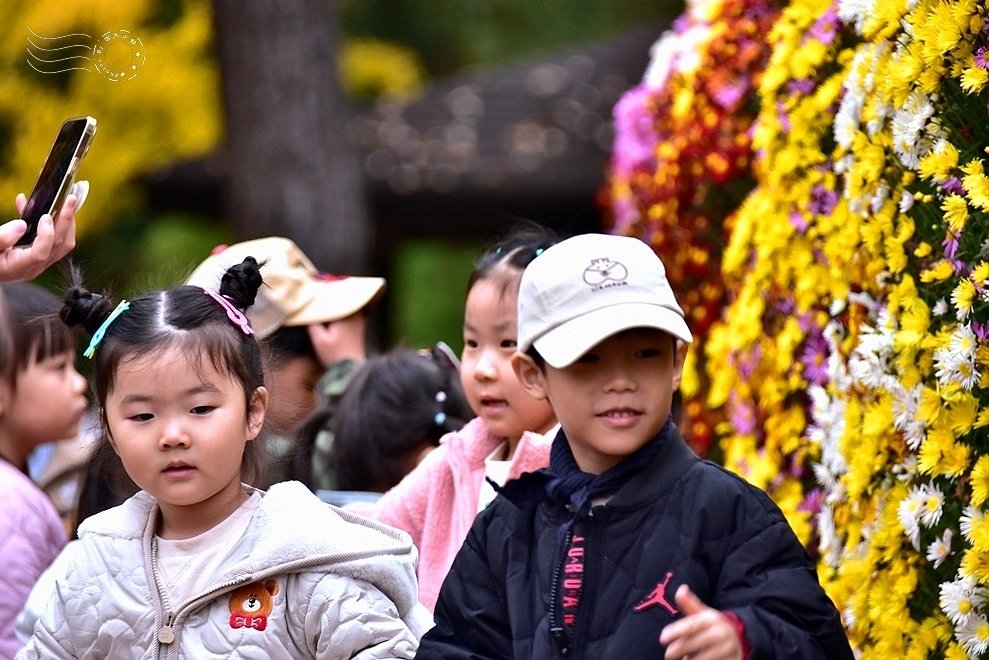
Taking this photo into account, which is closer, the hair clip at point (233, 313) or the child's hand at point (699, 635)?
the child's hand at point (699, 635)

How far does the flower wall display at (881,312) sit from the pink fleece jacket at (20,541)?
193 centimetres

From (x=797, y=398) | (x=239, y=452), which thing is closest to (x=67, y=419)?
(x=239, y=452)

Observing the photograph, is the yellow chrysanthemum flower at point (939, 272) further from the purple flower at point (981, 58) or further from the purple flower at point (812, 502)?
the purple flower at point (812, 502)

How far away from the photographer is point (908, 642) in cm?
305

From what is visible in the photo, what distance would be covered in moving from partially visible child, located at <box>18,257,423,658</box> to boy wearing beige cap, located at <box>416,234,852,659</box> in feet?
0.68

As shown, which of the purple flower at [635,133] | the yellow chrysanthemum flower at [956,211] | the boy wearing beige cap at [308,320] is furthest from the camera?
the purple flower at [635,133]

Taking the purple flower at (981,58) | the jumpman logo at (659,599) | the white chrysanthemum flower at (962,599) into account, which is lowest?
the white chrysanthemum flower at (962,599)

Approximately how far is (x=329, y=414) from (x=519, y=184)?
251 inches

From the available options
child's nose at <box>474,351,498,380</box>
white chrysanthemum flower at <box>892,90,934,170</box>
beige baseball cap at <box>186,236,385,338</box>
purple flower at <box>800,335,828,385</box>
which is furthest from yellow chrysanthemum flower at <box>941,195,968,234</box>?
beige baseball cap at <box>186,236,385,338</box>

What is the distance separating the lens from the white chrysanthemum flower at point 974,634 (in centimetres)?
266

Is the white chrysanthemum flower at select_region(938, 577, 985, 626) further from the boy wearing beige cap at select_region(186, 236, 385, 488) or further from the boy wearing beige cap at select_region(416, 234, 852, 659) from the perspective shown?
the boy wearing beige cap at select_region(186, 236, 385, 488)

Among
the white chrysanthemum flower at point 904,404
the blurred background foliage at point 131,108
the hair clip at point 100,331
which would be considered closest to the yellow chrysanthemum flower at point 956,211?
the white chrysanthemum flower at point 904,404

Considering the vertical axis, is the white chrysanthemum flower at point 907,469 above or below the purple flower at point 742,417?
below

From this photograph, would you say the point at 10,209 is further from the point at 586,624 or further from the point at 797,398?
the point at 586,624
